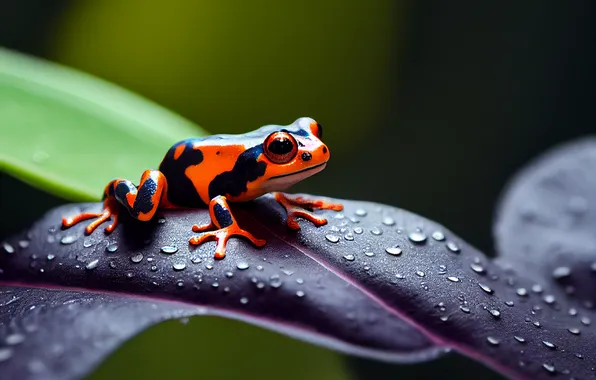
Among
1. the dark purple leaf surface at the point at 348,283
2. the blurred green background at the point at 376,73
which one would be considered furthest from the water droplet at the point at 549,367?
the blurred green background at the point at 376,73

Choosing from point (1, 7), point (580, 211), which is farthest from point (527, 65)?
point (1, 7)

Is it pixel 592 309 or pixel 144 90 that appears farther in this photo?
pixel 144 90

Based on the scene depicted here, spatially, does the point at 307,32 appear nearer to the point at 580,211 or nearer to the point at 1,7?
the point at 1,7

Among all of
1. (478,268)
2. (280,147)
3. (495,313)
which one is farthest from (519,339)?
(280,147)

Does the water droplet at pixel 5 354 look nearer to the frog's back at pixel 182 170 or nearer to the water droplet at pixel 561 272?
the frog's back at pixel 182 170

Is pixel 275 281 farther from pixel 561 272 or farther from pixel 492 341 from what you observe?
pixel 561 272

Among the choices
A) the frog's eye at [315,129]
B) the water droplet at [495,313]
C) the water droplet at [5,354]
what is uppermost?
the frog's eye at [315,129]

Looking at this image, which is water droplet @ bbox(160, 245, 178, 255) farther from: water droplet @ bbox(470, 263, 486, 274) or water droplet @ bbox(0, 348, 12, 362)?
water droplet @ bbox(470, 263, 486, 274)
